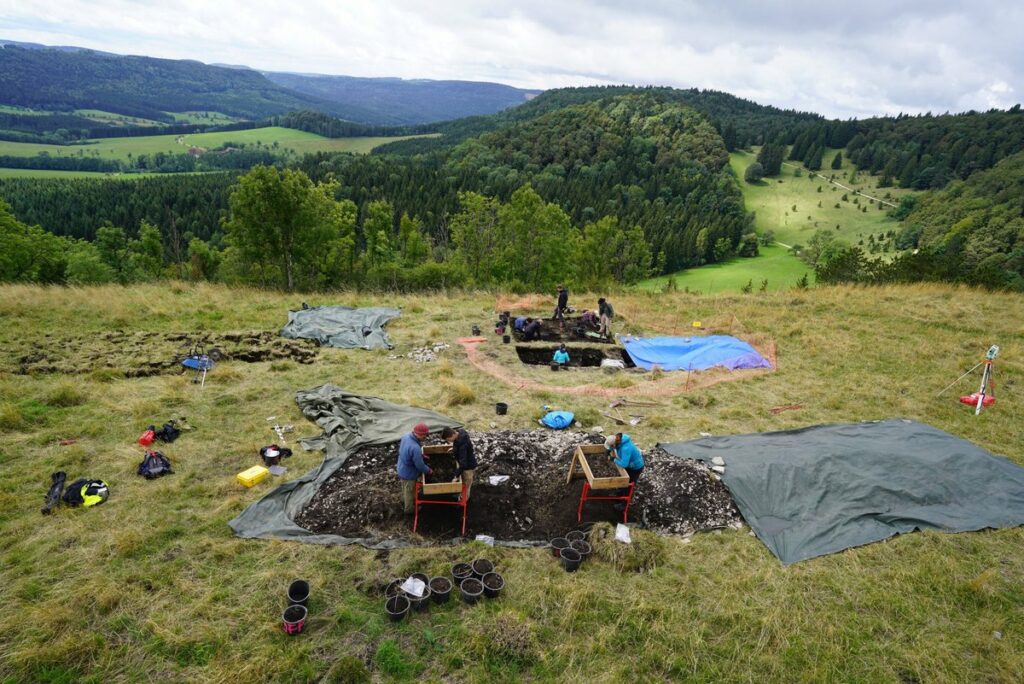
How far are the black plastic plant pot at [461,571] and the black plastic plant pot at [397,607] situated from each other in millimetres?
696

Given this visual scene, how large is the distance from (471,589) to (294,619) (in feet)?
6.77

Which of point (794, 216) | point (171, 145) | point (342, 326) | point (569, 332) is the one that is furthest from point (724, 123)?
point (171, 145)

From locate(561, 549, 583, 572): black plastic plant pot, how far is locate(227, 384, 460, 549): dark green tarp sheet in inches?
90.9

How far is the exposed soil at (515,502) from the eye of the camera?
A: 280 inches

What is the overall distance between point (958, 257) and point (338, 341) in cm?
3266

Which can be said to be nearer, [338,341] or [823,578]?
[823,578]

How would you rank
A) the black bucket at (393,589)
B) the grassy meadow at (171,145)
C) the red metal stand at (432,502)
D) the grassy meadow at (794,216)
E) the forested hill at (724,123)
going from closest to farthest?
the black bucket at (393,589) → the red metal stand at (432,502) → the grassy meadow at (794,216) → the forested hill at (724,123) → the grassy meadow at (171,145)

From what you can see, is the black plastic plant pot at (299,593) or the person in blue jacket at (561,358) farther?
the person in blue jacket at (561,358)

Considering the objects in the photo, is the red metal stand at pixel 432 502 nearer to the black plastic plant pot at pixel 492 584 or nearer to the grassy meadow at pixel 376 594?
the grassy meadow at pixel 376 594

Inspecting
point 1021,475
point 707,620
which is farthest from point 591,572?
point 1021,475

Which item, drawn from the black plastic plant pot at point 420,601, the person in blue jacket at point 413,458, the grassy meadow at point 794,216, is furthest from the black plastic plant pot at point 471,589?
the grassy meadow at point 794,216

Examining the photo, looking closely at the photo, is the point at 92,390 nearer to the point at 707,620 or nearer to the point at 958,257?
the point at 707,620

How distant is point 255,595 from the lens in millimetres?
5637

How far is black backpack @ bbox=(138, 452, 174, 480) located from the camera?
7652mm
